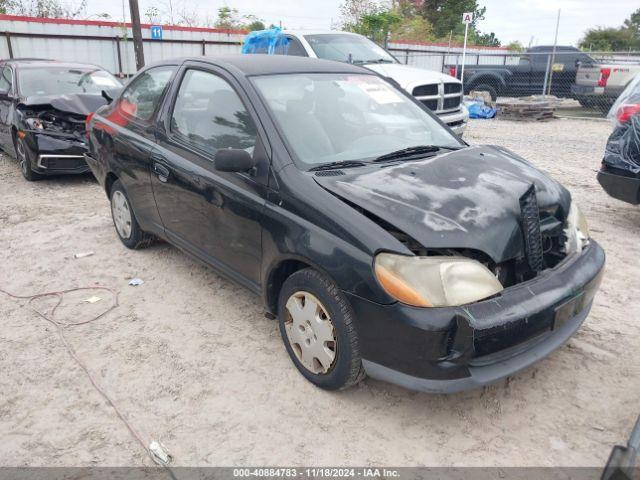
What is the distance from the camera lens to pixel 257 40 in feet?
33.6

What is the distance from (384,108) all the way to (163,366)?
7.39ft

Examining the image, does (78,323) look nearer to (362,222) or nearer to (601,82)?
(362,222)

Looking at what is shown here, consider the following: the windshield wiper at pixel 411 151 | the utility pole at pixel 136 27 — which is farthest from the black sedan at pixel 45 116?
the utility pole at pixel 136 27

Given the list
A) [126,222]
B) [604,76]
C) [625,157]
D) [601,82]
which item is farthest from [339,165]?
[601,82]

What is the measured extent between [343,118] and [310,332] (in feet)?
4.62

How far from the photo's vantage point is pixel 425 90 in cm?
838

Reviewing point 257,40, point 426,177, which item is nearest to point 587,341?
point 426,177

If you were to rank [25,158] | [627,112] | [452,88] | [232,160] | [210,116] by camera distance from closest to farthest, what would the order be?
[232,160] → [210,116] → [627,112] → [25,158] → [452,88]

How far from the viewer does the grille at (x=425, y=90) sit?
27.1ft

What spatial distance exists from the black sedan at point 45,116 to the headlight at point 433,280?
5790 mm

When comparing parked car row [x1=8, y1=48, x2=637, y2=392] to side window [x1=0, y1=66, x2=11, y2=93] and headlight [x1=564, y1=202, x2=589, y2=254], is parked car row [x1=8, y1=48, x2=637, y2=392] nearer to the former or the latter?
headlight [x1=564, y1=202, x2=589, y2=254]

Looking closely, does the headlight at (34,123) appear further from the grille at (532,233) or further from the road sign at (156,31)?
Result: the road sign at (156,31)

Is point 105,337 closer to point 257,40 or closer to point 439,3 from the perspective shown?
point 257,40

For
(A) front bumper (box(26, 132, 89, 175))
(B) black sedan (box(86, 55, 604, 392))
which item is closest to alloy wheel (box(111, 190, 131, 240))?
(B) black sedan (box(86, 55, 604, 392))
